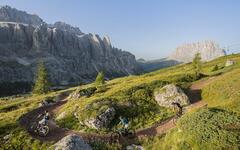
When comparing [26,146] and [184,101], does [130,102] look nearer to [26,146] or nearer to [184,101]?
[184,101]

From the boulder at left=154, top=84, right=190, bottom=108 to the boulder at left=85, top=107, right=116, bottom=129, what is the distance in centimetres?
988

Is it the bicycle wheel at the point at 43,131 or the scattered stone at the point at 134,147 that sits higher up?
the bicycle wheel at the point at 43,131

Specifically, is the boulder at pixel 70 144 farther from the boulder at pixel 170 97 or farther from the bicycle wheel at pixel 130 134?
the boulder at pixel 170 97

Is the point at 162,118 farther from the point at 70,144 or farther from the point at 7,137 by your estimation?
the point at 7,137

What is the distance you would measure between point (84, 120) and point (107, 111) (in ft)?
12.1

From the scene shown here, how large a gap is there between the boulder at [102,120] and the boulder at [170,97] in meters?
9.88

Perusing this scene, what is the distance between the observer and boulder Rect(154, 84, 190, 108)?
50.1m

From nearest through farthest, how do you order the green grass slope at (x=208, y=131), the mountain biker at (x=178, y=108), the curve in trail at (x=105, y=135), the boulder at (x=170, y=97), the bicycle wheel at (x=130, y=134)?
the green grass slope at (x=208, y=131) < the bicycle wheel at (x=130, y=134) < the curve in trail at (x=105, y=135) < the mountain biker at (x=178, y=108) < the boulder at (x=170, y=97)

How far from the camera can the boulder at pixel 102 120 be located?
43500 millimetres

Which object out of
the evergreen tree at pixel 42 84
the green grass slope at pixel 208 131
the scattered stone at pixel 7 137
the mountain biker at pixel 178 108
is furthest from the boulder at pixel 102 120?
the evergreen tree at pixel 42 84

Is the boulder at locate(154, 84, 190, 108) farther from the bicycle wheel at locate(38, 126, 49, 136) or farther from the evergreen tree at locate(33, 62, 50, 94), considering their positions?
the evergreen tree at locate(33, 62, 50, 94)

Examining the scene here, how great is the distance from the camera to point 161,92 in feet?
173

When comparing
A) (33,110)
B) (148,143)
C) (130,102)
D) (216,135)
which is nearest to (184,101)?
(130,102)

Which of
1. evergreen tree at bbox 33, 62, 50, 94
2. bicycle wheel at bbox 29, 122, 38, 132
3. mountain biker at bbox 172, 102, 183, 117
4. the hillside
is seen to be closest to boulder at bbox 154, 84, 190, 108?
the hillside
